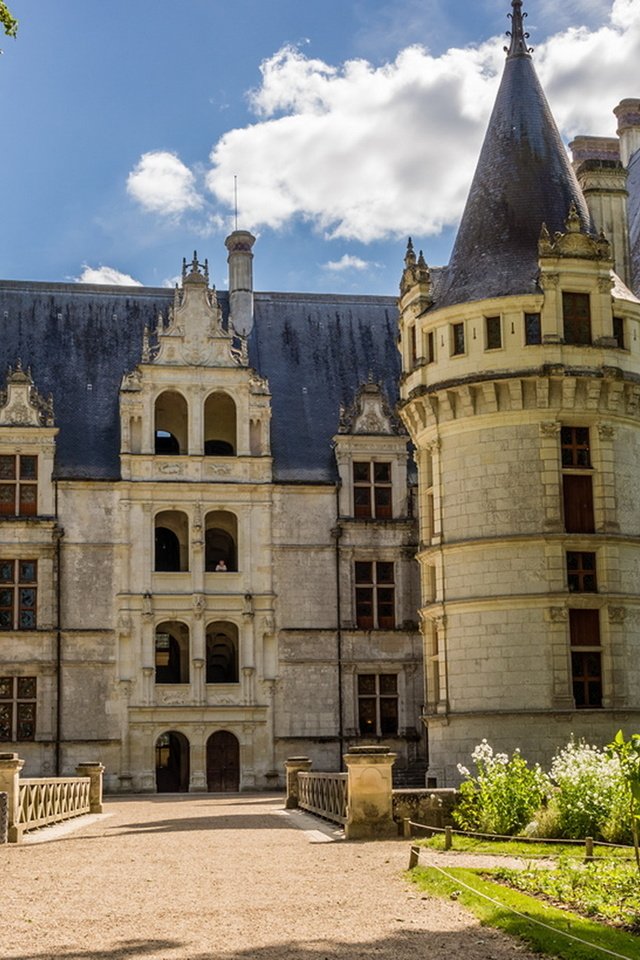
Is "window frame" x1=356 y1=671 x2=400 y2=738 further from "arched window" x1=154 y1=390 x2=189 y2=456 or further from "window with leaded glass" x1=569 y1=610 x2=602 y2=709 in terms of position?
"window with leaded glass" x1=569 y1=610 x2=602 y2=709

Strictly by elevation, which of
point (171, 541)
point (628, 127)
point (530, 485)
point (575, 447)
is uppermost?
point (628, 127)

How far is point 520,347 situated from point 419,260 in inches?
156

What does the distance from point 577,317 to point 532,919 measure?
64.9 feet

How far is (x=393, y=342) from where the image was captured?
146 feet

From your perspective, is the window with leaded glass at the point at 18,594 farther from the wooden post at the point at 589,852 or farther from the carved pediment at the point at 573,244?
the wooden post at the point at 589,852

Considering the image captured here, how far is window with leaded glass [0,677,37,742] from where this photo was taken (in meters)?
37.0

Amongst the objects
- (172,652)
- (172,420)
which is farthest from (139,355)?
(172,652)

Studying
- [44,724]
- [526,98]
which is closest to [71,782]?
[44,724]

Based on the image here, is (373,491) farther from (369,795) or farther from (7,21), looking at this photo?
(7,21)

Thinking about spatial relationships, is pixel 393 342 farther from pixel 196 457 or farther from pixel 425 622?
pixel 425 622

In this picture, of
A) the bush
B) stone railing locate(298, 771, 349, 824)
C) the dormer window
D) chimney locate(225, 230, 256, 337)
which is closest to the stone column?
stone railing locate(298, 771, 349, 824)

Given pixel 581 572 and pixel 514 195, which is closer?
pixel 581 572

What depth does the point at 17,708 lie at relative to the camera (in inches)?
1462

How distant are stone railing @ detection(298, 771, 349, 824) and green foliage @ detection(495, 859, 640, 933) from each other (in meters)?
6.18
